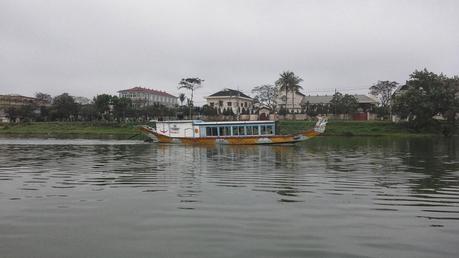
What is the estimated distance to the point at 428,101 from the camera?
65.1 meters

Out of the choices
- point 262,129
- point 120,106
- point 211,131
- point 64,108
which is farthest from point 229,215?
point 64,108

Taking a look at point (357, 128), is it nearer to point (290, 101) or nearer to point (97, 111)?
point (290, 101)

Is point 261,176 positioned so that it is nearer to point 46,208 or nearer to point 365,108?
point 46,208

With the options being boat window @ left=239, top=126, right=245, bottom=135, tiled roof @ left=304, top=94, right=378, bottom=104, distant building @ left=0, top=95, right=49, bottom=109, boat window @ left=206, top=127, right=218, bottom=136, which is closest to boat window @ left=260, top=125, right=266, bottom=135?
boat window @ left=239, top=126, right=245, bottom=135

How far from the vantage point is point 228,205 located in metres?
10.8

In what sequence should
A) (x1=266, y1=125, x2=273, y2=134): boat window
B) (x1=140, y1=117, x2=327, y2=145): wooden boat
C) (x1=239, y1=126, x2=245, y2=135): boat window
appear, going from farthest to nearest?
(x1=239, y1=126, x2=245, y2=135): boat window → (x1=266, y1=125, x2=273, y2=134): boat window → (x1=140, y1=117, x2=327, y2=145): wooden boat

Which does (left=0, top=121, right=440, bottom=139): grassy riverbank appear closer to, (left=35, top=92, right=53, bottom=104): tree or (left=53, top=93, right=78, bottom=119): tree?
(left=53, top=93, right=78, bottom=119): tree

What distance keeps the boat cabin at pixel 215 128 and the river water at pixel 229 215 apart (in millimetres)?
24014

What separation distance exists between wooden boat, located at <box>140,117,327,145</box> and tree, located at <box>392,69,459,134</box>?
31001 millimetres

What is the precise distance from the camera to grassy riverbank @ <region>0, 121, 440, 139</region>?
2618 inches

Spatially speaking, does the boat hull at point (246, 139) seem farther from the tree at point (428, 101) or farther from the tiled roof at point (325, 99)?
the tiled roof at point (325, 99)

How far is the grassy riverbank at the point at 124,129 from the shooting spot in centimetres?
6650

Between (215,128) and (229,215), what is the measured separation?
107ft

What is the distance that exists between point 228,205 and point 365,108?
96.8m
